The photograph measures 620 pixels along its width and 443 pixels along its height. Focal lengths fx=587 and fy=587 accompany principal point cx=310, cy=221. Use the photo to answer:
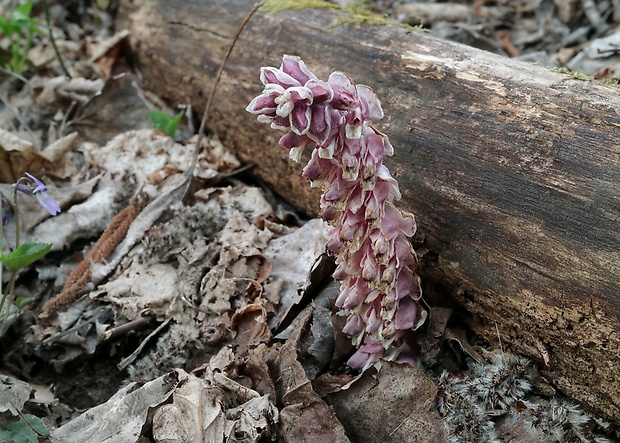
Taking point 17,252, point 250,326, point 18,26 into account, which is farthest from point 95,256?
point 18,26

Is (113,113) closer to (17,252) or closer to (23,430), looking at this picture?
(17,252)

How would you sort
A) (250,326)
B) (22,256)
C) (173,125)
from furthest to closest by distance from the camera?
(173,125) → (250,326) → (22,256)

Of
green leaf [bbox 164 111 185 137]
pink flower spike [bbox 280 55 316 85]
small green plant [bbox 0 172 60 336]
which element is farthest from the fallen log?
small green plant [bbox 0 172 60 336]

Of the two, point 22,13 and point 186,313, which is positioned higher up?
point 22,13

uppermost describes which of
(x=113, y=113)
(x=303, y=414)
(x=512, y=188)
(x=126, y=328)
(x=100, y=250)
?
(x=512, y=188)

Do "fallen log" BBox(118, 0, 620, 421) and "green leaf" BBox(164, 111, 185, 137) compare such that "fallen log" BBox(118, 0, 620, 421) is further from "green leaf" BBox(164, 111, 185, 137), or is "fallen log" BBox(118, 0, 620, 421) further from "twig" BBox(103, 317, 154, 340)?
"twig" BBox(103, 317, 154, 340)
